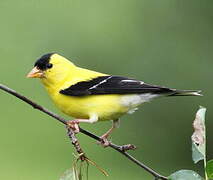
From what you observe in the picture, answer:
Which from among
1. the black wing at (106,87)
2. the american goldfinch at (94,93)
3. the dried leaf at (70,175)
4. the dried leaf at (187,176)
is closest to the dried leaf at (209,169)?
the dried leaf at (187,176)

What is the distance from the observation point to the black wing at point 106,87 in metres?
3.68

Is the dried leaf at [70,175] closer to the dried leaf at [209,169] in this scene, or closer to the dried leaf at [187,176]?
the dried leaf at [187,176]

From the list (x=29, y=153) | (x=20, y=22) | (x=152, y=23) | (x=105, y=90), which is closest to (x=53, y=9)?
(x=20, y=22)

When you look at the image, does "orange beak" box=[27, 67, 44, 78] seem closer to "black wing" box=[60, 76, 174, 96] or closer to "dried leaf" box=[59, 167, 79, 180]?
"black wing" box=[60, 76, 174, 96]

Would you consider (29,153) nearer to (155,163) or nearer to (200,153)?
(155,163)

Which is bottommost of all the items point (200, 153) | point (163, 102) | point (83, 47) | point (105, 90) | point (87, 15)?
point (200, 153)

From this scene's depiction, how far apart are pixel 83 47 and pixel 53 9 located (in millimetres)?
1293

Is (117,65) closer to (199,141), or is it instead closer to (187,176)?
(199,141)

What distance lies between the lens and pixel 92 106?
3670 millimetres

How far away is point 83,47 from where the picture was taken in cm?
821

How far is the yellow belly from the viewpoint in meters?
3.64

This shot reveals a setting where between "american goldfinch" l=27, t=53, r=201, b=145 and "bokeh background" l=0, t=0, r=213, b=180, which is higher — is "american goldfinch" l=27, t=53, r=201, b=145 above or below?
below

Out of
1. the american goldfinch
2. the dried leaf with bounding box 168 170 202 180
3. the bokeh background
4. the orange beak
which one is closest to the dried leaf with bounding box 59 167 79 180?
the dried leaf with bounding box 168 170 202 180

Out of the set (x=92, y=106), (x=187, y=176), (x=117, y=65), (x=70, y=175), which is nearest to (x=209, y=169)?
(x=187, y=176)
